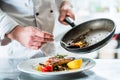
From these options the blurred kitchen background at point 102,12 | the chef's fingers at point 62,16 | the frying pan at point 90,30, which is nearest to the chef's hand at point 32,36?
the frying pan at point 90,30

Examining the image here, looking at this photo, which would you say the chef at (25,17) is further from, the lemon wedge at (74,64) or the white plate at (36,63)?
the lemon wedge at (74,64)

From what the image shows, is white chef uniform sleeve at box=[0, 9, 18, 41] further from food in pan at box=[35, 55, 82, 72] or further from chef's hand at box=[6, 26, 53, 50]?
food in pan at box=[35, 55, 82, 72]

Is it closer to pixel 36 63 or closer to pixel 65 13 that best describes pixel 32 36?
pixel 36 63

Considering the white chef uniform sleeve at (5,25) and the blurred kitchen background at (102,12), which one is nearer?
the white chef uniform sleeve at (5,25)

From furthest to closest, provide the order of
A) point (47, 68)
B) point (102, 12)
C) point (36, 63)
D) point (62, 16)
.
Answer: point (102, 12) < point (62, 16) < point (36, 63) < point (47, 68)

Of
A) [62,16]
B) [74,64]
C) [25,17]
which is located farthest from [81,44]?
[25,17]

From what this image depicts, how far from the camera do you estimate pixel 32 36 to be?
39.0 inches

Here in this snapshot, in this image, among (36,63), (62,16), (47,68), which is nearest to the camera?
(47,68)

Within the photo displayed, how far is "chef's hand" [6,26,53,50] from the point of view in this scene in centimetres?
96

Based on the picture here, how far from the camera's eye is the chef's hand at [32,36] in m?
0.96

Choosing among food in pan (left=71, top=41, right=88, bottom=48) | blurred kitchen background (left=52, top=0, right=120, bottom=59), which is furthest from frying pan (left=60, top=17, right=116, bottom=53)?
blurred kitchen background (left=52, top=0, right=120, bottom=59)

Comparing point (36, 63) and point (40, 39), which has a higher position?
point (40, 39)

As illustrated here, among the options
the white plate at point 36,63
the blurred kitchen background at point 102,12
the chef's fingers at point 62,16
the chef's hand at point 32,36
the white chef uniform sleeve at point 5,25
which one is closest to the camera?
the white plate at point 36,63

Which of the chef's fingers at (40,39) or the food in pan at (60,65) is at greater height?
the chef's fingers at (40,39)
